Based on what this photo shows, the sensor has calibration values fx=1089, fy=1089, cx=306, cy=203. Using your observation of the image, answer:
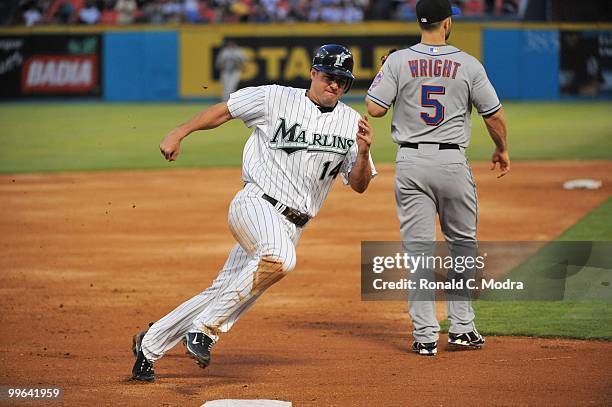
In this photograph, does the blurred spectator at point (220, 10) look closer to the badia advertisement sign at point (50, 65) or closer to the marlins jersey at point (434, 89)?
the badia advertisement sign at point (50, 65)

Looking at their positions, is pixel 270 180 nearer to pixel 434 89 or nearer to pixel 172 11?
pixel 434 89

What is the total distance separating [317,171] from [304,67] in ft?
82.4

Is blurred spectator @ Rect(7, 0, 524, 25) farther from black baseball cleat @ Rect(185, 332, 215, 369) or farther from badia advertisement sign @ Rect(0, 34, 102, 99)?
black baseball cleat @ Rect(185, 332, 215, 369)

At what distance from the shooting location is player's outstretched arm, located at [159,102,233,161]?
19.5 ft

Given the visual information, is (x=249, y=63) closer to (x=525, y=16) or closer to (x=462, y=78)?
→ (x=525, y=16)

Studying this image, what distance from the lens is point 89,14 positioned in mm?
33906

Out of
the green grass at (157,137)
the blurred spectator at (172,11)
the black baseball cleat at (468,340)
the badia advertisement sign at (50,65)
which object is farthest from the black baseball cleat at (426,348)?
the blurred spectator at (172,11)

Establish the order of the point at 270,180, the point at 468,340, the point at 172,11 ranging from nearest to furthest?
1. the point at 270,180
2. the point at 468,340
3. the point at 172,11

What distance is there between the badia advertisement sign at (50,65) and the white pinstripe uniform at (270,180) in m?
26.7

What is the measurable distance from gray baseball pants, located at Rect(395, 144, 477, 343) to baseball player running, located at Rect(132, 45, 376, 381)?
72 centimetres

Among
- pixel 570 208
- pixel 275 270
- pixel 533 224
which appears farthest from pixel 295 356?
pixel 570 208

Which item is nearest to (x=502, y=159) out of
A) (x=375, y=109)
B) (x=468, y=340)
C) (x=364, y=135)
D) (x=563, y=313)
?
(x=375, y=109)

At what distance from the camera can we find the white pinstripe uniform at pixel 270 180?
5957mm

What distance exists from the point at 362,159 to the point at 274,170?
1.66 ft
